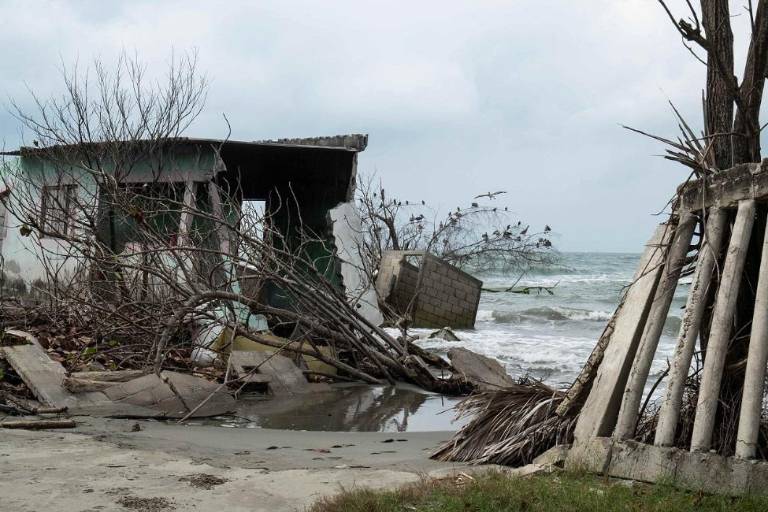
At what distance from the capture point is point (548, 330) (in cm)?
2375

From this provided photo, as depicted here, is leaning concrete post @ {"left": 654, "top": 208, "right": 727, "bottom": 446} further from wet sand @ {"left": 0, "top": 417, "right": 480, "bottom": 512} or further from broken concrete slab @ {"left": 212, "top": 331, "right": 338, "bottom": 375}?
broken concrete slab @ {"left": 212, "top": 331, "right": 338, "bottom": 375}

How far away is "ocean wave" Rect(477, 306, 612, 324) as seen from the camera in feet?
88.8

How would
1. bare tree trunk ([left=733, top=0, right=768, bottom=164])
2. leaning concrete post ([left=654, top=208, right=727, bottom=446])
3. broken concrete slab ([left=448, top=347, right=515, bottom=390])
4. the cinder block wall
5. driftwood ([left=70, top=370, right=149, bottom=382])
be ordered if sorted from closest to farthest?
leaning concrete post ([left=654, top=208, right=727, bottom=446]) < bare tree trunk ([left=733, top=0, right=768, bottom=164]) < driftwood ([left=70, top=370, right=149, bottom=382]) < broken concrete slab ([left=448, top=347, right=515, bottom=390]) < the cinder block wall

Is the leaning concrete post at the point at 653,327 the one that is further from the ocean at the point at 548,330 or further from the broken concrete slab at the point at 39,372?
the broken concrete slab at the point at 39,372

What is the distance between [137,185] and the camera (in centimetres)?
1489

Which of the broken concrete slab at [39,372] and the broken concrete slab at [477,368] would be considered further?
the broken concrete slab at [477,368]

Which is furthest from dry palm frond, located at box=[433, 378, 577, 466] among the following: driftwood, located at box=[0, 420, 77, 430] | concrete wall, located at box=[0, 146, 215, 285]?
concrete wall, located at box=[0, 146, 215, 285]

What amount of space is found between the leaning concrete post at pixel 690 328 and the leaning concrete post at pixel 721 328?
10 centimetres

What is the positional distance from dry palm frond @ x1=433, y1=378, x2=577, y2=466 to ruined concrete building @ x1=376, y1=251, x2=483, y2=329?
1179 centimetres

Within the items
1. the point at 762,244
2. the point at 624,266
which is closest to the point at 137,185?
the point at 762,244

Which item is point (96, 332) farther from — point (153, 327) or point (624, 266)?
point (624, 266)

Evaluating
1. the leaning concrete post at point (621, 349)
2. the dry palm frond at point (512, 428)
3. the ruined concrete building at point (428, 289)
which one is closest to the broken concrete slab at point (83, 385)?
the dry palm frond at point (512, 428)

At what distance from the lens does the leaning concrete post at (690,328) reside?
4.83m

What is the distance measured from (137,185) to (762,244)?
468 inches
